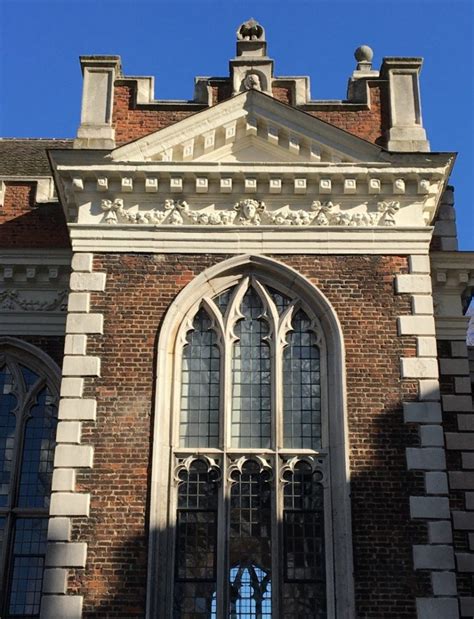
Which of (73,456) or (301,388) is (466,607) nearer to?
(301,388)

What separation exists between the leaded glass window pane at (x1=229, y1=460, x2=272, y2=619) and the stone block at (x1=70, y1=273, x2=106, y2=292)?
3.80m

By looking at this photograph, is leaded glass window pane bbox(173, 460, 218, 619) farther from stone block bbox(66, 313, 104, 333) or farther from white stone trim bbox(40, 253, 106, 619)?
stone block bbox(66, 313, 104, 333)

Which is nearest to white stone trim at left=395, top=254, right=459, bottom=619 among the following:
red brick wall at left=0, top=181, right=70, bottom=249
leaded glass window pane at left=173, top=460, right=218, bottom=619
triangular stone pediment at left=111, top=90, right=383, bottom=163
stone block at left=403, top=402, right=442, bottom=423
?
stone block at left=403, top=402, right=442, bottom=423

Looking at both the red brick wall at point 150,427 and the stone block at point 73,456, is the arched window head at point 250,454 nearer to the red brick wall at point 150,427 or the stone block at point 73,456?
the red brick wall at point 150,427

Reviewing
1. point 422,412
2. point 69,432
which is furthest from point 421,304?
point 69,432

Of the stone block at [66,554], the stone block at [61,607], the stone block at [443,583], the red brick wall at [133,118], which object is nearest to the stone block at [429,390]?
the stone block at [443,583]

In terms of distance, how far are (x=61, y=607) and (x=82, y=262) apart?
555 cm

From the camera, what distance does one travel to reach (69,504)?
560 inches

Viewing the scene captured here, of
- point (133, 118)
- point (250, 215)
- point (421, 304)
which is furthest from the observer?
point (133, 118)

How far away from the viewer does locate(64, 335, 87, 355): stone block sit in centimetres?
1537

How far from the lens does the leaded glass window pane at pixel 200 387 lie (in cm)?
1519

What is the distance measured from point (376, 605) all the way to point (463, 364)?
5.28 metres

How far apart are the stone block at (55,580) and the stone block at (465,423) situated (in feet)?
23.3

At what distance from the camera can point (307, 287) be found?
15.9 meters
